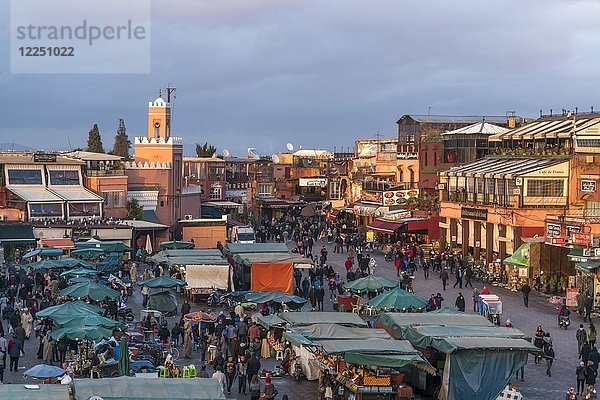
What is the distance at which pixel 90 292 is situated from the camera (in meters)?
34.6

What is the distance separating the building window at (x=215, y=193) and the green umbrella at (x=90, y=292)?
61.5 metres

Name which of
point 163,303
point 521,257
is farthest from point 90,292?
point 521,257

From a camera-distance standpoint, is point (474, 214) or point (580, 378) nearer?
point (580, 378)

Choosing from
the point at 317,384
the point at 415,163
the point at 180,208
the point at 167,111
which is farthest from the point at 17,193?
the point at 317,384

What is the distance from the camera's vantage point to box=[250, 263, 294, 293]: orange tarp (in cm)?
4234

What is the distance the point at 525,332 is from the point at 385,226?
99.7ft

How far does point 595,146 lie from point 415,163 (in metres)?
25.1

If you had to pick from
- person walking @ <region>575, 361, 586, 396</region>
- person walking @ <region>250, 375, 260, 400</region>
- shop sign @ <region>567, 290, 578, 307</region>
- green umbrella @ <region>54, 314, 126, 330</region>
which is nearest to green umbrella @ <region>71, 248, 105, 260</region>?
shop sign @ <region>567, 290, 578, 307</region>

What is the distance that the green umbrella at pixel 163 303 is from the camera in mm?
37344

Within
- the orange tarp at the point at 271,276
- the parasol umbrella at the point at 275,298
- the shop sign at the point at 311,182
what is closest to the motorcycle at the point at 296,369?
the parasol umbrella at the point at 275,298

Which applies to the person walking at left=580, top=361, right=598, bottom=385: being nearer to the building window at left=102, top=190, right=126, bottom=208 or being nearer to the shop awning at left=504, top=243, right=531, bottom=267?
the shop awning at left=504, top=243, right=531, bottom=267

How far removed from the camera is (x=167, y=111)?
264 ft

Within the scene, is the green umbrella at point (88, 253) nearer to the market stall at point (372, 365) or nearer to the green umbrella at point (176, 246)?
the green umbrella at point (176, 246)

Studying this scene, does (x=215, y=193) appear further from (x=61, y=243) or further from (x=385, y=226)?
(x=61, y=243)
